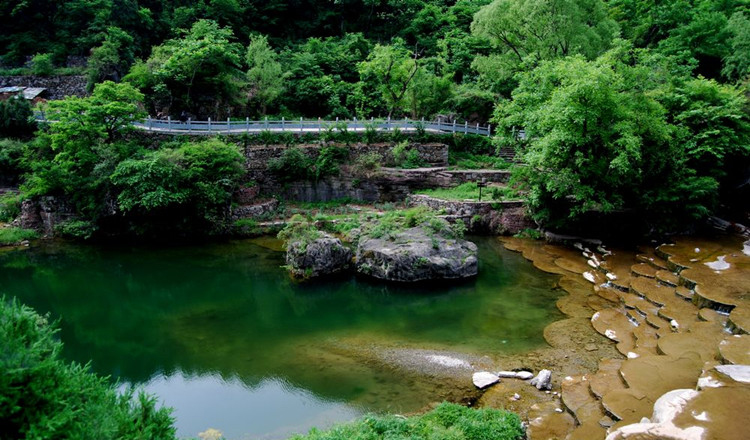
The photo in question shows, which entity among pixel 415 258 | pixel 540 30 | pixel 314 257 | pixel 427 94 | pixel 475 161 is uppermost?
pixel 540 30

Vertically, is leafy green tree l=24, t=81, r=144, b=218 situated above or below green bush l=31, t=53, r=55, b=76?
below

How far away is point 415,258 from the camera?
58.7 ft

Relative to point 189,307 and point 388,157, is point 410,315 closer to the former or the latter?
point 189,307

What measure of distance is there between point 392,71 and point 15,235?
22.0m

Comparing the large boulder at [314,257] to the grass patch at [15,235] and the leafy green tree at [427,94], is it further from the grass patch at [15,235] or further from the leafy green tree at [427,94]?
the leafy green tree at [427,94]

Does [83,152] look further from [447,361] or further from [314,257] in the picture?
[447,361]

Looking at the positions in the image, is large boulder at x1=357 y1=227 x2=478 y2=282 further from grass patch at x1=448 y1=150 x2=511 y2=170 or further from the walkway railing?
the walkway railing

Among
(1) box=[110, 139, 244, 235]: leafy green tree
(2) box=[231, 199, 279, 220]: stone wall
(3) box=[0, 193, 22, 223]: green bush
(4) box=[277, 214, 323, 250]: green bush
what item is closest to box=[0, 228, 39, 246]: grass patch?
(3) box=[0, 193, 22, 223]: green bush

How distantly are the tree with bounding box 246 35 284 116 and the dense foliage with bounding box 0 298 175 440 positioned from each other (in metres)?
27.5

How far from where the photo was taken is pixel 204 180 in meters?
23.2

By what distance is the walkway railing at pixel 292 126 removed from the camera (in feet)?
88.1

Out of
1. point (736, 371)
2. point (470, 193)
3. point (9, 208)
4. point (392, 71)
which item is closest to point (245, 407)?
point (736, 371)

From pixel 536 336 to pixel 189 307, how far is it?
36.6 feet

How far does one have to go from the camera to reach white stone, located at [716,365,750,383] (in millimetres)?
9453
